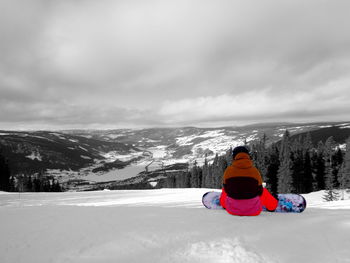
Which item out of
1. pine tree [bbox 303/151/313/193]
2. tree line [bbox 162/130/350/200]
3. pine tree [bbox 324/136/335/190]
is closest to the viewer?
pine tree [bbox 324/136/335/190]

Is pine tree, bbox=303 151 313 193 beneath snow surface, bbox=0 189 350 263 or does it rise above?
beneath

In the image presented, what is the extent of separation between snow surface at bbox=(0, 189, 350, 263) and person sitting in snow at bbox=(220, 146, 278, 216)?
261mm

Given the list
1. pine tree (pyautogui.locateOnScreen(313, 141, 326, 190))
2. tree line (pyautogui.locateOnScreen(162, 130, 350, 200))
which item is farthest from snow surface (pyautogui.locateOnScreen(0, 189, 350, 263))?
pine tree (pyautogui.locateOnScreen(313, 141, 326, 190))

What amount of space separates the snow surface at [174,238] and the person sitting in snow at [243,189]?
0.26 metres

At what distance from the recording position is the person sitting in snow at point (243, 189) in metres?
5.31

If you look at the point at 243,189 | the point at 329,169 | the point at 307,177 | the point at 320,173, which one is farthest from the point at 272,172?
the point at 243,189

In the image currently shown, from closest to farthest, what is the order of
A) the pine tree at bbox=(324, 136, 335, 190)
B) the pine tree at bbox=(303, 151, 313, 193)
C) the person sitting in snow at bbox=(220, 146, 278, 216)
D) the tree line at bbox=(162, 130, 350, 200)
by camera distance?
the person sitting in snow at bbox=(220, 146, 278, 216) < the pine tree at bbox=(324, 136, 335, 190) < the tree line at bbox=(162, 130, 350, 200) < the pine tree at bbox=(303, 151, 313, 193)

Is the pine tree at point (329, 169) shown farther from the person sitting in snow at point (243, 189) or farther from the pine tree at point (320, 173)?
the person sitting in snow at point (243, 189)

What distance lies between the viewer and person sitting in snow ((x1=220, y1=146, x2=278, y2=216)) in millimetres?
5312

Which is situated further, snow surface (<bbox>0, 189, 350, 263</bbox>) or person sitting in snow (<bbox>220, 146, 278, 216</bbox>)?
person sitting in snow (<bbox>220, 146, 278, 216</bbox>)

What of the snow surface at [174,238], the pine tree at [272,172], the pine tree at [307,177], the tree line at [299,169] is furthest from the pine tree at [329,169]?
the snow surface at [174,238]

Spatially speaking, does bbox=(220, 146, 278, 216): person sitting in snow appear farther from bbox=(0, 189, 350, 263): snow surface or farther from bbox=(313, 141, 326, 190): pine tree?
bbox=(313, 141, 326, 190): pine tree

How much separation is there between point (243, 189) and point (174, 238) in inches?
89.7

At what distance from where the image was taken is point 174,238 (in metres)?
3.91
